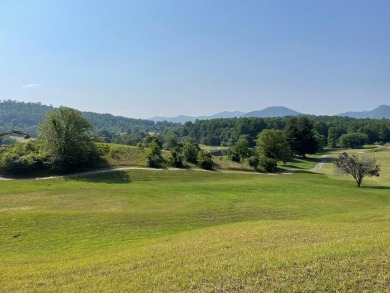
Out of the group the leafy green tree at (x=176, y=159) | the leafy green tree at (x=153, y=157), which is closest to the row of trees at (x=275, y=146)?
the leafy green tree at (x=176, y=159)

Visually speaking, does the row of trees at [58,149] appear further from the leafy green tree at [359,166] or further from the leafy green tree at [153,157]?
the leafy green tree at [359,166]

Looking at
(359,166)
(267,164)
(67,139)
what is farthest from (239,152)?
(67,139)

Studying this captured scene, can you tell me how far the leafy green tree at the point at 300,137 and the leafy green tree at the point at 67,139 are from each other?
69.5m

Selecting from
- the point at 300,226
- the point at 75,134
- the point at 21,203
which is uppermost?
the point at 75,134

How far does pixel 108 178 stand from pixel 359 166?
3900 cm

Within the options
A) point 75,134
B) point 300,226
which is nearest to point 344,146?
point 75,134

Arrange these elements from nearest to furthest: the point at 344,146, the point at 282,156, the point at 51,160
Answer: the point at 51,160 < the point at 282,156 < the point at 344,146

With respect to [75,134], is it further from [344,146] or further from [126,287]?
[344,146]

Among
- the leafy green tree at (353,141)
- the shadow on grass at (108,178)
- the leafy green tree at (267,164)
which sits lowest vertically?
the shadow on grass at (108,178)

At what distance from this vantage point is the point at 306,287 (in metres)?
9.48

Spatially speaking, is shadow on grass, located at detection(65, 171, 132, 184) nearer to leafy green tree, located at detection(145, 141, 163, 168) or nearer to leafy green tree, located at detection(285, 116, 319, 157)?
leafy green tree, located at detection(145, 141, 163, 168)

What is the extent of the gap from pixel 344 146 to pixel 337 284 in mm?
155977

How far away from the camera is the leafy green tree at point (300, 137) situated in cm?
10888

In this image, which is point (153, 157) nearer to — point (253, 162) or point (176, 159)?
point (176, 159)
